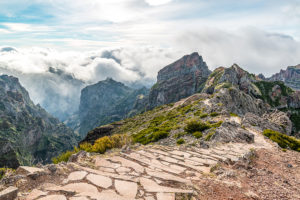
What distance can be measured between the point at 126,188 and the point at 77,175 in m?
1.90

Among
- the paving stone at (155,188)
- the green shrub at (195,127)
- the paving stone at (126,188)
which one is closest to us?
the paving stone at (126,188)

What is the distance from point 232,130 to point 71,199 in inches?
684

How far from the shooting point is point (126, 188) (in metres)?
5.87

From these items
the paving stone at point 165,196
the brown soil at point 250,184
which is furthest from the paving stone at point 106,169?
the brown soil at point 250,184

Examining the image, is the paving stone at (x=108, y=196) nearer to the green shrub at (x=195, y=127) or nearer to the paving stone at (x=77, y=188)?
the paving stone at (x=77, y=188)

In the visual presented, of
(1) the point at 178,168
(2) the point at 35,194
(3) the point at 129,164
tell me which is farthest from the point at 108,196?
(1) the point at 178,168

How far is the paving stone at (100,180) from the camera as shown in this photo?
5.98 m

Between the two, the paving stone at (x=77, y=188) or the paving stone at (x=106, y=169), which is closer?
the paving stone at (x=77, y=188)

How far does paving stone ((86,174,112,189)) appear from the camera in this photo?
5977mm

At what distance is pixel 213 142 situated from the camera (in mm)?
15781

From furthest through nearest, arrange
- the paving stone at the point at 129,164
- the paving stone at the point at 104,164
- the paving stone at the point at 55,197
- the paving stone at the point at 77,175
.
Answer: the paving stone at the point at 104,164
the paving stone at the point at 129,164
the paving stone at the point at 77,175
the paving stone at the point at 55,197

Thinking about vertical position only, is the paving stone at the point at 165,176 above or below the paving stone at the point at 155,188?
below

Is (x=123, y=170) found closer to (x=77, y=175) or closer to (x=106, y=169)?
(x=106, y=169)

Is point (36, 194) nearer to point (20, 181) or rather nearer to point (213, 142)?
point (20, 181)
